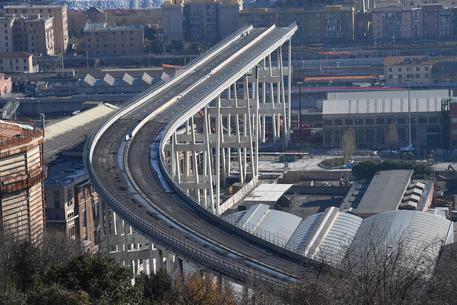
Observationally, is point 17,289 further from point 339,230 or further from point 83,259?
point 339,230

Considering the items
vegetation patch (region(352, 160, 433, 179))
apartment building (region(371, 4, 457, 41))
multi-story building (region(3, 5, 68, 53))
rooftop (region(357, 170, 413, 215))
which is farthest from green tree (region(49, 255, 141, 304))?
apartment building (region(371, 4, 457, 41))

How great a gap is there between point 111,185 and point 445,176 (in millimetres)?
10427

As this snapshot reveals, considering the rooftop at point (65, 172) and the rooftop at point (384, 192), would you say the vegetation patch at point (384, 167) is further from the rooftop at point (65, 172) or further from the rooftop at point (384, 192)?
the rooftop at point (65, 172)

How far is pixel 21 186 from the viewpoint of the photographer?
18.2m

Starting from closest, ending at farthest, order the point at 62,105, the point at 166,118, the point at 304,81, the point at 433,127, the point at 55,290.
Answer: the point at 55,290, the point at 166,118, the point at 433,127, the point at 62,105, the point at 304,81

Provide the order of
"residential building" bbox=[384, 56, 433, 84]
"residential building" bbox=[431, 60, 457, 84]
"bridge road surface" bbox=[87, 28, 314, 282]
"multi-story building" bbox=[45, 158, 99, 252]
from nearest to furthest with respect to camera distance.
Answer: "bridge road surface" bbox=[87, 28, 314, 282] < "multi-story building" bbox=[45, 158, 99, 252] < "residential building" bbox=[431, 60, 457, 84] < "residential building" bbox=[384, 56, 433, 84]

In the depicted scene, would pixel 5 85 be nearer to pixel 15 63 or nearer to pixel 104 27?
pixel 15 63

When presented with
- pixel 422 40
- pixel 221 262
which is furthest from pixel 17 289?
pixel 422 40

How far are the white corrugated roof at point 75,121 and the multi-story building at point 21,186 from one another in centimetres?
745

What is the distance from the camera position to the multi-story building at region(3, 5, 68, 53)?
2002 inches

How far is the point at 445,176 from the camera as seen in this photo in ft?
95.7

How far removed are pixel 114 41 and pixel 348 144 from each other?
19.7m

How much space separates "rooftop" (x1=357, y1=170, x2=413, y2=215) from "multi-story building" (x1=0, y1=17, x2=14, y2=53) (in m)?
23.1

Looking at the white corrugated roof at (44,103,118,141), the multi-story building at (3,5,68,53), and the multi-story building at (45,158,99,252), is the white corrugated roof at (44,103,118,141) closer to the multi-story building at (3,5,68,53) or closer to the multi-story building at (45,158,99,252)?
the multi-story building at (45,158,99,252)
